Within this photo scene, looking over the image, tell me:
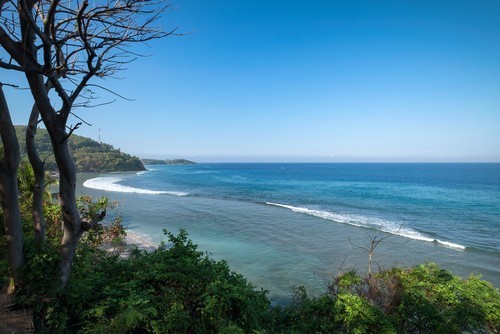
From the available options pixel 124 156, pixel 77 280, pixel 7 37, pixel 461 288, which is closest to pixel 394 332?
pixel 461 288

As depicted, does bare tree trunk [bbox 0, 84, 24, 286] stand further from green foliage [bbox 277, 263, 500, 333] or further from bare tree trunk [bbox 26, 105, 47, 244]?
green foliage [bbox 277, 263, 500, 333]

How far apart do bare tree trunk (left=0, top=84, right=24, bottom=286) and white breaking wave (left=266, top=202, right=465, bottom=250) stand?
1976 centimetres

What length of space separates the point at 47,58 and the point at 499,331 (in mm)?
9777

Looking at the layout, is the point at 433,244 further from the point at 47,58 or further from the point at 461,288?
the point at 47,58

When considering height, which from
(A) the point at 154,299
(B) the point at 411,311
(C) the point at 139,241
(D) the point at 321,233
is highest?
(A) the point at 154,299

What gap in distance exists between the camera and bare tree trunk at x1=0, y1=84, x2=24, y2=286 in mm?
4004

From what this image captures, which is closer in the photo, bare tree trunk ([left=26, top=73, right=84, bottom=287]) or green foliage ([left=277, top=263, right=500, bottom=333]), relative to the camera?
bare tree trunk ([left=26, top=73, right=84, bottom=287])

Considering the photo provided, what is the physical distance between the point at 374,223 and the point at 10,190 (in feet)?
80.0

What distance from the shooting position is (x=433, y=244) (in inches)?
713

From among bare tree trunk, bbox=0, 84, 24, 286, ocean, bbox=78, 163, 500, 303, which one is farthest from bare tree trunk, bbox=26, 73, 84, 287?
ocean, bbox=78, 163, 500, 303

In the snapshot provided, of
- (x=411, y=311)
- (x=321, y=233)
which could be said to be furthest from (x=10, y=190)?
(x=321, y=233)

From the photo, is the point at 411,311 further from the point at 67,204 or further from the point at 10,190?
the point at 10,190

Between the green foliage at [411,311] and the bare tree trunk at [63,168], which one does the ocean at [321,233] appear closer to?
the green foliage at [411,311]

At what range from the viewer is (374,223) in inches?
923
